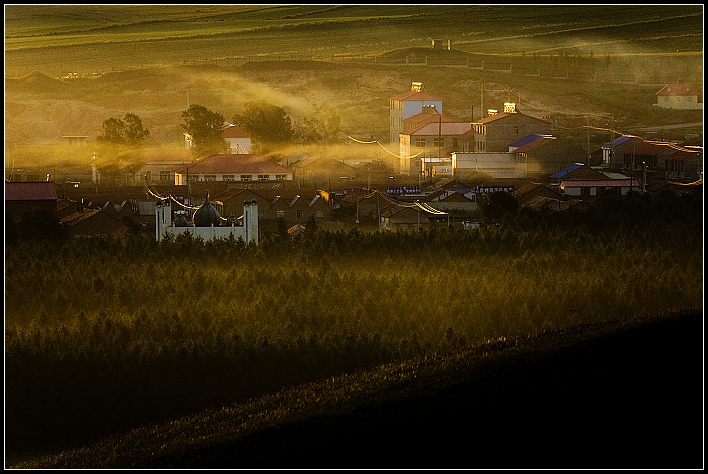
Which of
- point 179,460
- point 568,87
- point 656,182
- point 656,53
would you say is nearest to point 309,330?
point 179,460

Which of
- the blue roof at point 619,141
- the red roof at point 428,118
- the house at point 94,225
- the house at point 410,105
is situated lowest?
the house at point 94,225

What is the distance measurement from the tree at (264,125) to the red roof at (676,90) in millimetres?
7011

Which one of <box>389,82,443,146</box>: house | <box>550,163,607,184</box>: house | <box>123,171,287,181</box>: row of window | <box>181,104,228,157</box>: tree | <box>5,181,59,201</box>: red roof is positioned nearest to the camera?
<box>5,181,59,201</box>: red roof

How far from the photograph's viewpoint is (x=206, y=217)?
17891mm

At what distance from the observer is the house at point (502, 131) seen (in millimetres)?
22672

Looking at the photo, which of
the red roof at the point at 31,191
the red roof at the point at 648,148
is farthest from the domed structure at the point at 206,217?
the red roof at the point at 648,148

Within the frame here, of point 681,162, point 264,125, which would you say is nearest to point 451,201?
point 681,162

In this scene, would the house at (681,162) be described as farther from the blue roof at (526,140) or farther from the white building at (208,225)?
the white building at (208,225)

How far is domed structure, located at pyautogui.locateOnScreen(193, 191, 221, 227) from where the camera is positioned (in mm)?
17828

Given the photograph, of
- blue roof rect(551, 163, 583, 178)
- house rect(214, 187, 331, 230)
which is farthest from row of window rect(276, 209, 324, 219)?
blue roof rect(551, 163, 583, 178)

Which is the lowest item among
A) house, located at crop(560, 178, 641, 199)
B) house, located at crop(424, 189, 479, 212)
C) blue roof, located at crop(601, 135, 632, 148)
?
house, located at crop(424, 189, 479, 212)

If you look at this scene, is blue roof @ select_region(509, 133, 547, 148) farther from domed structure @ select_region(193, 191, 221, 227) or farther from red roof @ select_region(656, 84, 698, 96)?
domed structure @ select_region(193, 191, 221, 227)

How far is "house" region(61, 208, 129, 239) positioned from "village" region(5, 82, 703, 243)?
0.06 feet

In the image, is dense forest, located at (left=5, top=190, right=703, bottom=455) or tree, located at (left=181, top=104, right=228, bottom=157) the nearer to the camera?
dense forest, located at (left=5, top=190, right=703, bottom=455)
